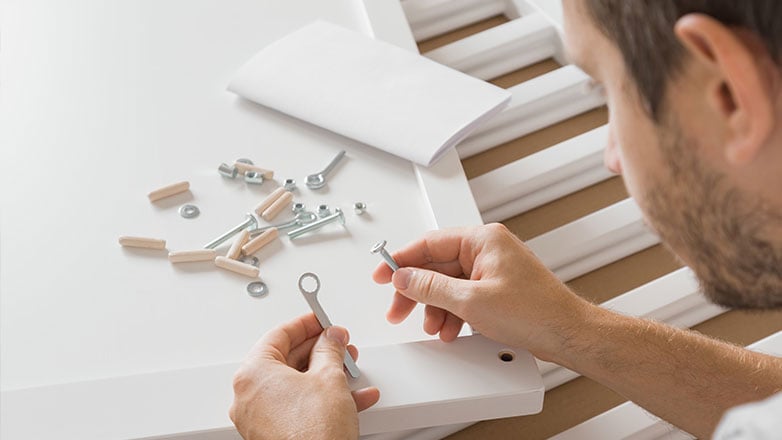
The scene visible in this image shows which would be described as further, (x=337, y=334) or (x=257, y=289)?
(x=257, y=289)

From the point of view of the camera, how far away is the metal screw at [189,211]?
1.29 metres

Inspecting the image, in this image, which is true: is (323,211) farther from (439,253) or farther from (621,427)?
(621,427)

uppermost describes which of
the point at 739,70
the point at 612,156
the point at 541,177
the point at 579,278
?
the point at 739,70

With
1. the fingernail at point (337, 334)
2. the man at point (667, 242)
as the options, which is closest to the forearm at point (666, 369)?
the man at point (667, 242)

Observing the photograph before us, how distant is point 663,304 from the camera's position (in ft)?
4.87

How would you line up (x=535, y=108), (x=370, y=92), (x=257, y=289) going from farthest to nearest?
(x=535, y=108) → (x=370, y=92) → (x=257, y=289)

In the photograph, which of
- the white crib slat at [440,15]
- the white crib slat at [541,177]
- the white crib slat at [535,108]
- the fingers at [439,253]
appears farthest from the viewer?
the white crib slat at [440,15]

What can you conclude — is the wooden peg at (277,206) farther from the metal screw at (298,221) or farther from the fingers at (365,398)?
the fingers at (365,398)

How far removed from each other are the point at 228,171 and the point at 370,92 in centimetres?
23

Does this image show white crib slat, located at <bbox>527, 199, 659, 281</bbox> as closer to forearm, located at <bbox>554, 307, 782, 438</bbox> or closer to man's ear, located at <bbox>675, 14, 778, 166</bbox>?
forearm, located at <bbox>554, 307, 782, 438</bbox>

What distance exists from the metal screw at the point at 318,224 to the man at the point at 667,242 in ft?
0.42

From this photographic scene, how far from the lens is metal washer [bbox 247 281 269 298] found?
1194 mm

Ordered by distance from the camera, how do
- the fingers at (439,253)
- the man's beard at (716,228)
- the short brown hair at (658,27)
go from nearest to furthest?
1. the short brown hair at (658,27)
2. the man's beard at (716,228)
3. the fingers at (439,253)

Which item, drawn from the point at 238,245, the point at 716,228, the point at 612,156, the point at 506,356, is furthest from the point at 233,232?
the point at 716,228
